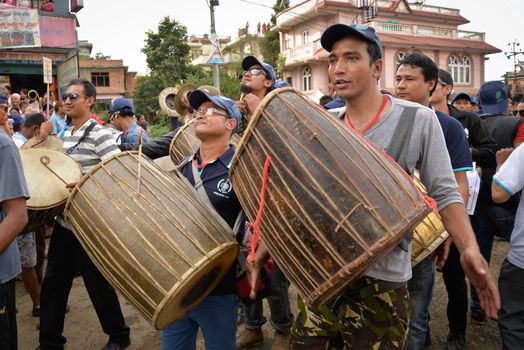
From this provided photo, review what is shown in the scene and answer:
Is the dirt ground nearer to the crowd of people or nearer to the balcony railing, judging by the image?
the crowd of people

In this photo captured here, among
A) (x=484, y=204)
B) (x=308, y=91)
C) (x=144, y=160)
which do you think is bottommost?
(x=484, y=204)

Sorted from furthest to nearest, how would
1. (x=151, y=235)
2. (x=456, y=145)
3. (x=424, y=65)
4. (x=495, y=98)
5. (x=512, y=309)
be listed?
1. (x=495, y=98)
2. (x=424, y=65)
3. (x=456, y=145)
4. (x=512, y=309)
5. (x=151, y=235)

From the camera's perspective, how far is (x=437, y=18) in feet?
97.0

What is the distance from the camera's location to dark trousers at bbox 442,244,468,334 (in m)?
3.28

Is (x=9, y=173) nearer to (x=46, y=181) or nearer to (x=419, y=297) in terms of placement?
(x=46, y=181)

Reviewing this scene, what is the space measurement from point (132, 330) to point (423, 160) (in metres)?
3.14

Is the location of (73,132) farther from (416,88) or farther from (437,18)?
(437,18)

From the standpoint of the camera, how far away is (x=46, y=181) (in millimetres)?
3094

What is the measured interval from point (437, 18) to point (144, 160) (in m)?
32.1

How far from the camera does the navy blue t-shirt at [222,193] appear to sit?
2.38 metres

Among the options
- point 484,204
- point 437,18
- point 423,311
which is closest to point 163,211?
point 423,311

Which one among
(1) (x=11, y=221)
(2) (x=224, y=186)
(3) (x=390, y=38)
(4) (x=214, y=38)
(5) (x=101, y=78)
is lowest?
(1) (x=11, y=221)

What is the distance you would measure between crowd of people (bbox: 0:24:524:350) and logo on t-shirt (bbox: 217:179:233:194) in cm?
2

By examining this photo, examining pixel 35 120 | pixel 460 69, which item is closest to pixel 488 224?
pixel 35 120
